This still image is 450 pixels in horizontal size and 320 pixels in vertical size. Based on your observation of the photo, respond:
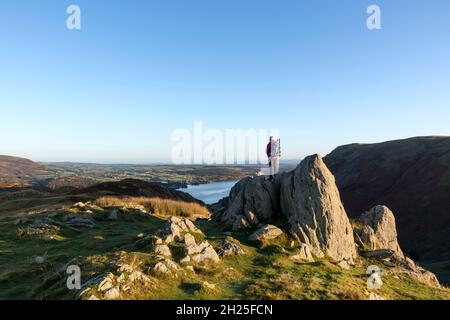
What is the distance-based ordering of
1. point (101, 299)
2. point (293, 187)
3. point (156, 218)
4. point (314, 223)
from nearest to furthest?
point (101, 299) → point (314, 223) → point (293, 187) → point (156, 218)

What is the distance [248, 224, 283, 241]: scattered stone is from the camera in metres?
18.6

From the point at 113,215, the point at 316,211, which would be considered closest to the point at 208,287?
the point at 316,211

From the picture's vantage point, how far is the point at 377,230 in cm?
2800

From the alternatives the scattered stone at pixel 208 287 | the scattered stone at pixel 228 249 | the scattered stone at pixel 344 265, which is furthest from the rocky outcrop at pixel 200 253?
the scattered stone at pixel 344 265

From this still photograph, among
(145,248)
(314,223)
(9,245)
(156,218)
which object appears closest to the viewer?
(145,248)

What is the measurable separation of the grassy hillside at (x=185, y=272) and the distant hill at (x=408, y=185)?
6457 cm

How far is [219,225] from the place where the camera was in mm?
23062

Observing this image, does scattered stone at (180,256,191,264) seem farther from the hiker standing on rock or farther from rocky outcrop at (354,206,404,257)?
rocky outcrop at (354,206,404,257)

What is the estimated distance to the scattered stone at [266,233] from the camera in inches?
733

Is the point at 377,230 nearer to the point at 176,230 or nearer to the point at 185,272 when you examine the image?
the point at 176,230

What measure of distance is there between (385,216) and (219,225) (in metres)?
15.8

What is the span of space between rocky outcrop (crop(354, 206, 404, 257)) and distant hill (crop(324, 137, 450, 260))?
4857cm
